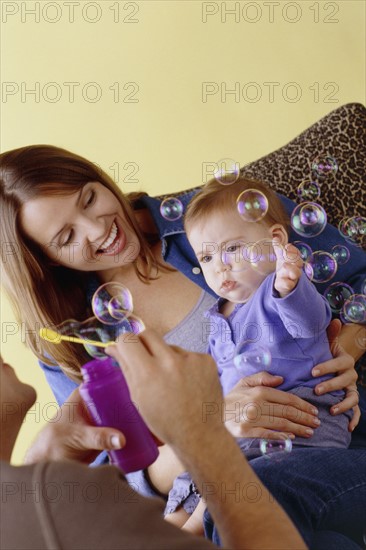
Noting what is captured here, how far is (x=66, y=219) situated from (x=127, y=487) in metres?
0.91

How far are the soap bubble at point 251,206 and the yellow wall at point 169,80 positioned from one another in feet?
5.26

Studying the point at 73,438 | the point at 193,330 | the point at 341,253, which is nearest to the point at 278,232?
the point at 341,253

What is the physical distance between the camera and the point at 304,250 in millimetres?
1612

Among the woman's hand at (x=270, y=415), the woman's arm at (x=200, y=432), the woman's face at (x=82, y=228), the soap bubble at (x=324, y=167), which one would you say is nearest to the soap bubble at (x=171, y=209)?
the woman's face at (x=82, y=228)

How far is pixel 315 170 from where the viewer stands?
A: 1.79 meters

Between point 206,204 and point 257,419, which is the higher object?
point 206,204

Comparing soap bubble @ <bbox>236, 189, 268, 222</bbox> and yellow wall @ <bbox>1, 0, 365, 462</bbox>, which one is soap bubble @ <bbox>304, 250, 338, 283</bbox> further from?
yellow wall @ <bbox>1, 0, 365, 462</bbox>

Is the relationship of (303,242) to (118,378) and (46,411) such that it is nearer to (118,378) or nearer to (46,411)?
(118,378)

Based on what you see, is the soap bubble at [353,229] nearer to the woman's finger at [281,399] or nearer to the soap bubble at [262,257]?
the soap bubble at [262,257]

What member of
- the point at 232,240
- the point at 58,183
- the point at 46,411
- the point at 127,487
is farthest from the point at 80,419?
the point at 46,411

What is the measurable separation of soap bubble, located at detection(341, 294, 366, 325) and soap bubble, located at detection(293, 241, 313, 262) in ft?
0.43

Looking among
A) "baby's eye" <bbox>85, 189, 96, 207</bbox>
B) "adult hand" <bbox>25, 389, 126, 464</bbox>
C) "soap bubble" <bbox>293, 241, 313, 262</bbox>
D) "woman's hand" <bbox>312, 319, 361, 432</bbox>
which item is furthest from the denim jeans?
"baby's eye" <bbox>85, 189, 96, 207</bbox>

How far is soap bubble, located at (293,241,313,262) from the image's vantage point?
1.59m

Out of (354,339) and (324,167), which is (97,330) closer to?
(354,339)
